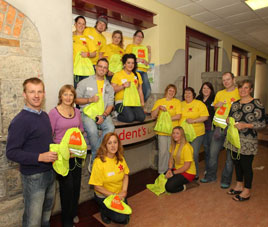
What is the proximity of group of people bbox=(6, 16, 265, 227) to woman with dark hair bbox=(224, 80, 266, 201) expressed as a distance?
1 cm

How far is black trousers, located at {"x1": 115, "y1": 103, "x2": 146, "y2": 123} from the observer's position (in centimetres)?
316

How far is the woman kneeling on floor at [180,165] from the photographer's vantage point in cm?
314

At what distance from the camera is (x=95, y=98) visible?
2510 millimetres

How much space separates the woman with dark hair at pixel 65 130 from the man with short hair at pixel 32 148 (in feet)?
0.76

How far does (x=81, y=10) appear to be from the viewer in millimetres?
3160

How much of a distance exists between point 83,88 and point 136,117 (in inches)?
41.3

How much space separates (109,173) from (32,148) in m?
0.91

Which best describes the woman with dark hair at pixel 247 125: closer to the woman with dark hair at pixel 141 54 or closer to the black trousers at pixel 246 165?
the black trousers at pixel 246 165

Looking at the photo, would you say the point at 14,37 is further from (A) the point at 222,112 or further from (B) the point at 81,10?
(A) the point at 222,112

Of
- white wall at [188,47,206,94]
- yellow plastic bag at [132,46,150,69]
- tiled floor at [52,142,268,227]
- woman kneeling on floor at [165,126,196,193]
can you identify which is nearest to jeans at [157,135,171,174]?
woman kneeling on floor at [165,126,196,193]

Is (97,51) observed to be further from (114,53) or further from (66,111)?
(66,111)

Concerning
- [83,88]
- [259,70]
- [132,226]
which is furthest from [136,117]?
[259,70]

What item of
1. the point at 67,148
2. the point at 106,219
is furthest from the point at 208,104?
the point at 67,148

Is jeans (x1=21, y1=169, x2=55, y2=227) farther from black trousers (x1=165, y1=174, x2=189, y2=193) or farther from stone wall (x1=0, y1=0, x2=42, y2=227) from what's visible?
black trousers (x1=165, y1=174, x2=189, y2=193)
